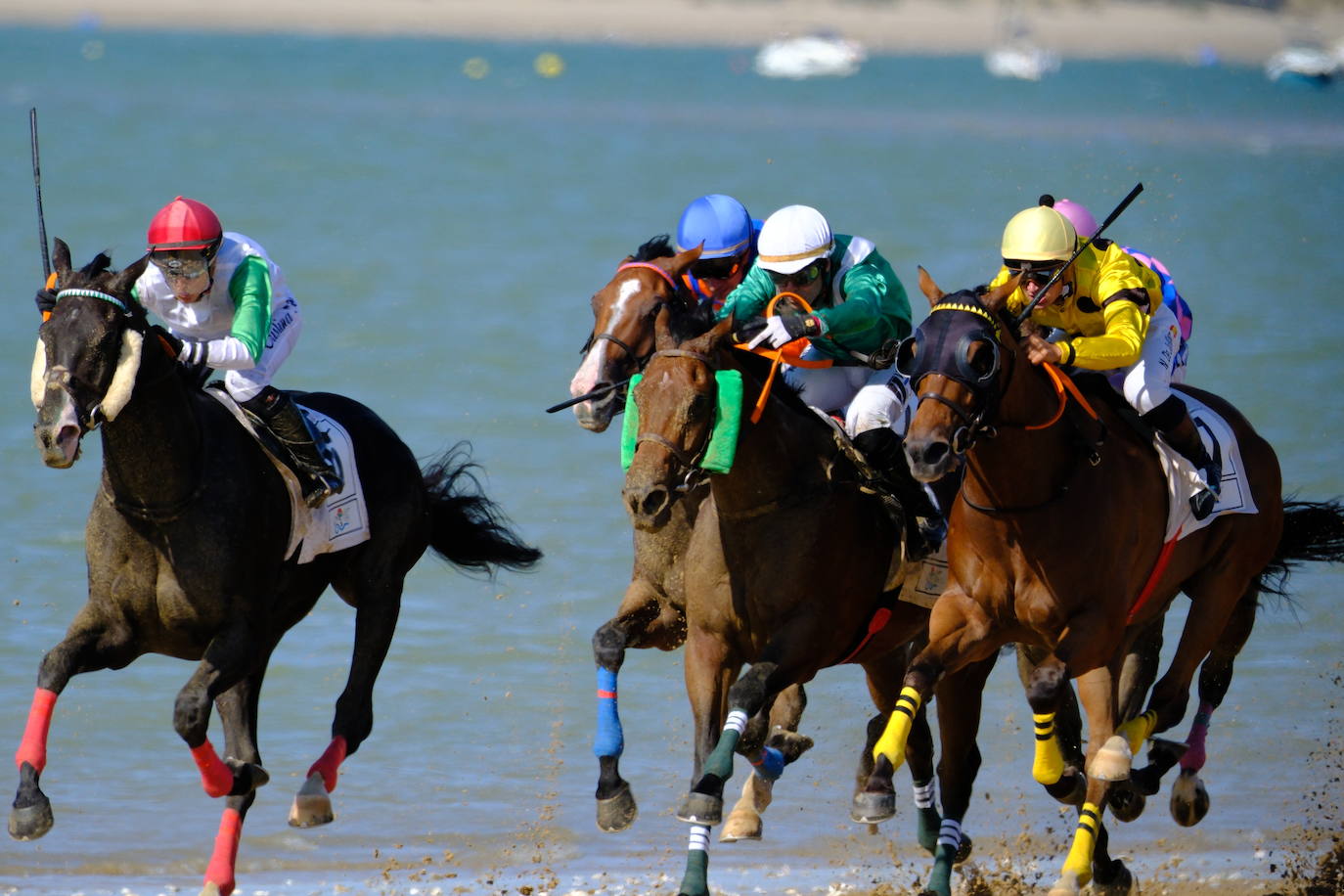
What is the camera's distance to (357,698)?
870 centimetres

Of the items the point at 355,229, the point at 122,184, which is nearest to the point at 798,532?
the point at 355,229

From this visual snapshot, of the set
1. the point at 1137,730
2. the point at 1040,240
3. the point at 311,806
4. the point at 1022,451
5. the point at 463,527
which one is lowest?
the point at 311,806

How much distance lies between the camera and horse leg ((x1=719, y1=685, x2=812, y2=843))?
812 cm

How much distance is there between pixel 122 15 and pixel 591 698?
74.4 metres

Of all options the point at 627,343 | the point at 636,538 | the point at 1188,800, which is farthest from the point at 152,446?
the point at 1188,800

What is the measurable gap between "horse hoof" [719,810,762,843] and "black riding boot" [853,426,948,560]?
45.8 inches

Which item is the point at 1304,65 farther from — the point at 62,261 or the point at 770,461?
the point at 62,261

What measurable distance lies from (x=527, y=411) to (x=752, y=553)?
1367 centimetres

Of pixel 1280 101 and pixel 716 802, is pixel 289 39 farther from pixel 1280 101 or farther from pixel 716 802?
pixel 716 802

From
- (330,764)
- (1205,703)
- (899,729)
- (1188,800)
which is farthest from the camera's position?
(1205,703)

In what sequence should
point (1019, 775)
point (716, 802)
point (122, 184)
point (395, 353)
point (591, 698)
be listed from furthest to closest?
point (122, 184), point (395, 353), point (591, 698), point (1019, 775), point (716, 802)

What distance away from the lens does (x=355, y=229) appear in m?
37.8

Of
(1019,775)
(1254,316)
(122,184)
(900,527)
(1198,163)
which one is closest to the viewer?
(900,527)

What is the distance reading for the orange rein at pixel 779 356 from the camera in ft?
24.7
